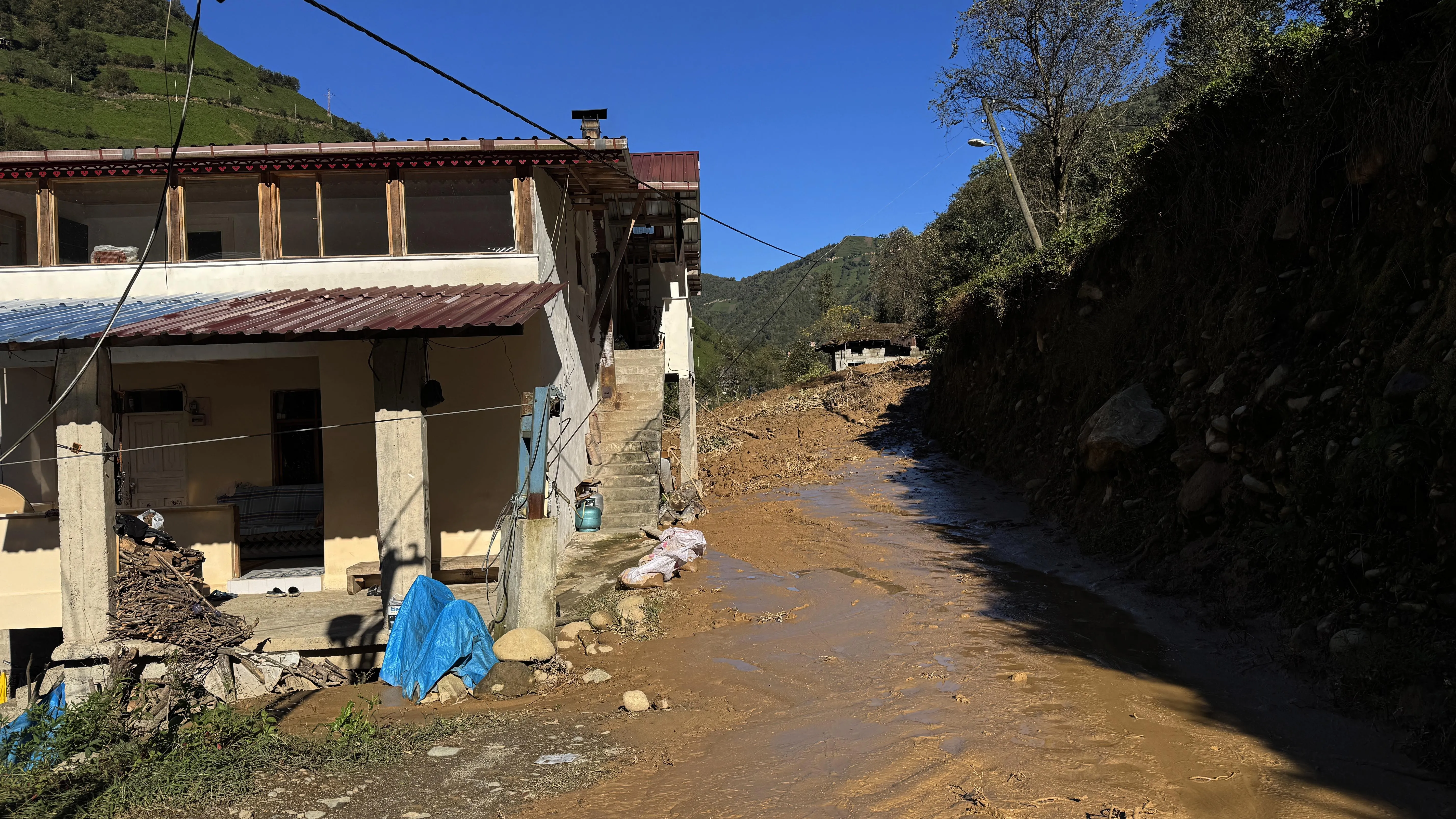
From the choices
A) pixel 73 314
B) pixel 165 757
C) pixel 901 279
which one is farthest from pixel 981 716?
pixel 901 279

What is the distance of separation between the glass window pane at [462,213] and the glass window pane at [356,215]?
39 centimetres

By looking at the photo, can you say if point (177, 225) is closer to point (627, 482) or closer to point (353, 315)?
point (353, 315)

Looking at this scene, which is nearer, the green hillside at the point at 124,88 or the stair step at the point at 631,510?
the stair step at the point at 631,510

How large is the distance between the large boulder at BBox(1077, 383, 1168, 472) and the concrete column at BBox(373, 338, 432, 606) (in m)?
8.75

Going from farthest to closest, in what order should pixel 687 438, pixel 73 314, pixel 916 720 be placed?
pixel 687 438
pixel 73 314
pixel 916 720

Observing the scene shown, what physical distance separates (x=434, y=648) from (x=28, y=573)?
5909 millimetres

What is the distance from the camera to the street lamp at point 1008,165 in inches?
753

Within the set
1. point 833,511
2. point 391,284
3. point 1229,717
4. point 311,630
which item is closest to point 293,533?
point 311,630

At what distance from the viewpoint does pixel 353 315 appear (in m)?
9.48

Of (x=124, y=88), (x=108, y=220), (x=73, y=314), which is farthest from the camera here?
(x=124, y=88)

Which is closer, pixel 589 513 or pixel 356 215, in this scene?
pixel 356 215

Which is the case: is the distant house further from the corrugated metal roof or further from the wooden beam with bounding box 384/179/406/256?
the corrugated metal roof

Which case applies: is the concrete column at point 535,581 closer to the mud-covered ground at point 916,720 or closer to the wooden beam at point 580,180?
the mud-covered ground at point 916,720

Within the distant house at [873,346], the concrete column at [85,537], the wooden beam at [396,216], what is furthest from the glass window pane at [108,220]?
the distant house at [873,346]
